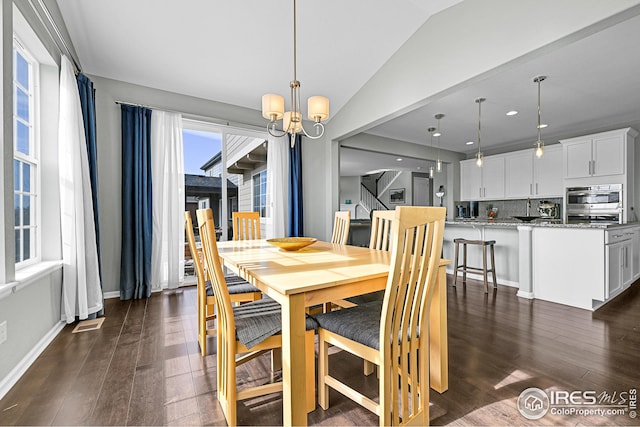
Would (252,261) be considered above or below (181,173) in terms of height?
below

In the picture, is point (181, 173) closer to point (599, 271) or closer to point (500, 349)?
point (500, 349)

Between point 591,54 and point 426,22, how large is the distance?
1636 mm

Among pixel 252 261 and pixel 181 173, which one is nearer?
pixel 252 261

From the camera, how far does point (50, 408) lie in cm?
154

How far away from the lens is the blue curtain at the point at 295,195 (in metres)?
4.70

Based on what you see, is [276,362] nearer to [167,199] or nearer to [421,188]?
[167,199]

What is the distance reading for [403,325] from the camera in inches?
49.4

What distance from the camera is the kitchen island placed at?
9.92 feet

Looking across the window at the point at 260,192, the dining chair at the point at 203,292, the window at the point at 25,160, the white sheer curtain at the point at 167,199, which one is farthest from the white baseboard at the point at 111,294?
the window at the point at 260,192

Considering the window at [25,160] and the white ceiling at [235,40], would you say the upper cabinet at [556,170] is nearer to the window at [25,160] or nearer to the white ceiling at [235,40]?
the white ceiling at [235,40]

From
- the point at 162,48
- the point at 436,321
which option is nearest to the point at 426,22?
the point at 162,48

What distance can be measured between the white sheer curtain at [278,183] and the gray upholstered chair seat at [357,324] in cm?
308

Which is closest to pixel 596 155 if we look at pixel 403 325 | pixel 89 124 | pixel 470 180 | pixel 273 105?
pixel 470 180

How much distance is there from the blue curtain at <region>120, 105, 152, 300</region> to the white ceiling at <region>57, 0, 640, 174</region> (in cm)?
60
